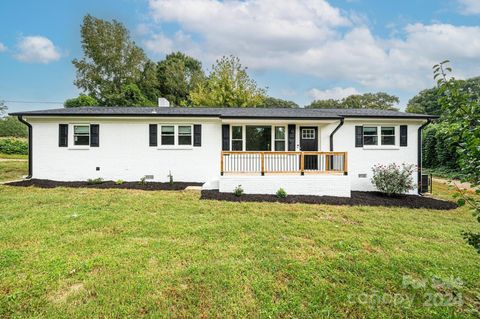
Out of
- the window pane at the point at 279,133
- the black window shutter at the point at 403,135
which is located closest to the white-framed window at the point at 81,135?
the window pane at the point at 279,133

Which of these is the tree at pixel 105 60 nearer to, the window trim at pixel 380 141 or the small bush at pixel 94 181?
the small bush at pixel 94 181

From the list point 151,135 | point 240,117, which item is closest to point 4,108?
point 151,135

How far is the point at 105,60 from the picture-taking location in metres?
25.9

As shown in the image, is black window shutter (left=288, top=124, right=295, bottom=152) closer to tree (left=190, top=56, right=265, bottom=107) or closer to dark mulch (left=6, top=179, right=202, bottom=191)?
dark mulch (left=6, top=179, right=202, bottom=191)

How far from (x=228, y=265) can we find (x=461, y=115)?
3063 mm

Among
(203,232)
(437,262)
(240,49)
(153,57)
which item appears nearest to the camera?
(437,262)

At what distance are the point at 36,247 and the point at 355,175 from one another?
1034 cm

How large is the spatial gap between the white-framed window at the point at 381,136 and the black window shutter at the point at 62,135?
12.9 m

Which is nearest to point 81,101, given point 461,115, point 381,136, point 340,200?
point 340,200

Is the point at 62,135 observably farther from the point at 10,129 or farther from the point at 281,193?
the point at 10,129

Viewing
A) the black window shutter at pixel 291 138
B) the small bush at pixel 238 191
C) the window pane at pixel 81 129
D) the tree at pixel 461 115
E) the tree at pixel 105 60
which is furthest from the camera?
the tree at pixel 105 60

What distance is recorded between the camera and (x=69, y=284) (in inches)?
110

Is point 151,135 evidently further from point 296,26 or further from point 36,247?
point 296,26

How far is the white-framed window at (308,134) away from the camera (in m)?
10.2
